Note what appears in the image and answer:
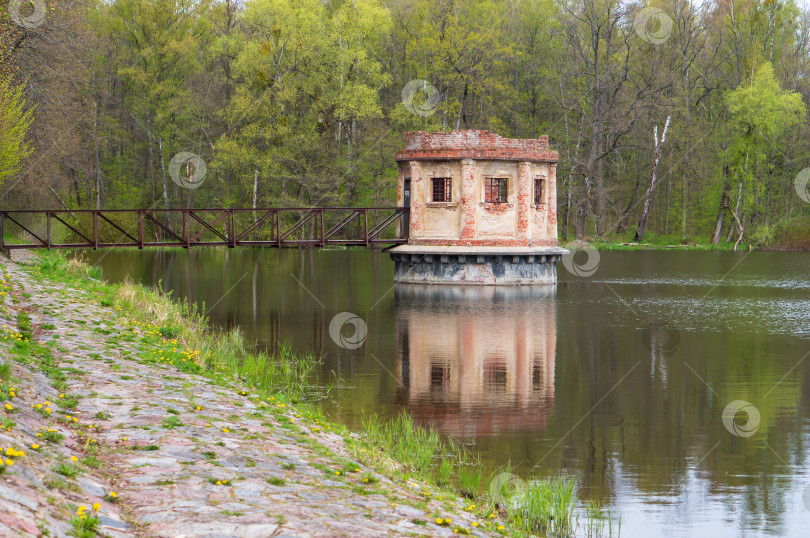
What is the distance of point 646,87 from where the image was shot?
62.3 meters

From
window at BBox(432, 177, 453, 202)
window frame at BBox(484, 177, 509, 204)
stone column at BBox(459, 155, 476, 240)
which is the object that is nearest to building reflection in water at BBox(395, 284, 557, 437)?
stone column at BBox(459, 155, 476, 240)

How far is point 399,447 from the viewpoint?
11008 mm

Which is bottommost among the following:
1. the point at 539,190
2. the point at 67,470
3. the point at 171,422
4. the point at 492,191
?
the point at 171,422

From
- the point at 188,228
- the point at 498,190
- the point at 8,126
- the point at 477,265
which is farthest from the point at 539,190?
the point at 8,126

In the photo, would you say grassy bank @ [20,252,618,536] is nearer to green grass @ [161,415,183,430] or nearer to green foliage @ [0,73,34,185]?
green grass @ [161,415,183,430]

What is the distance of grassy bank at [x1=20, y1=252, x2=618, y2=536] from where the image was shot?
356 inches

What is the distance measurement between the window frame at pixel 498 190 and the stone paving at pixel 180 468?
82.3ft

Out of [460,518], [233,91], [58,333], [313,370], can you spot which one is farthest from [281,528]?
[233,91]

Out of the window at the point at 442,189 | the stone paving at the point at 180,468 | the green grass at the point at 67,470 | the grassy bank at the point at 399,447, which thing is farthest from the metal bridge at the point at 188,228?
the green grass at the point at 67,470

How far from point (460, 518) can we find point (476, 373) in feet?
32.1

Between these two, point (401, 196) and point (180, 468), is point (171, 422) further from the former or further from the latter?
point (401, 196)

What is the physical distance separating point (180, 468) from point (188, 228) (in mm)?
37029

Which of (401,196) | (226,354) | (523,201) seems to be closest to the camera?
(226,354)

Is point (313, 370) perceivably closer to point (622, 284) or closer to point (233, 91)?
point (622, 284)
